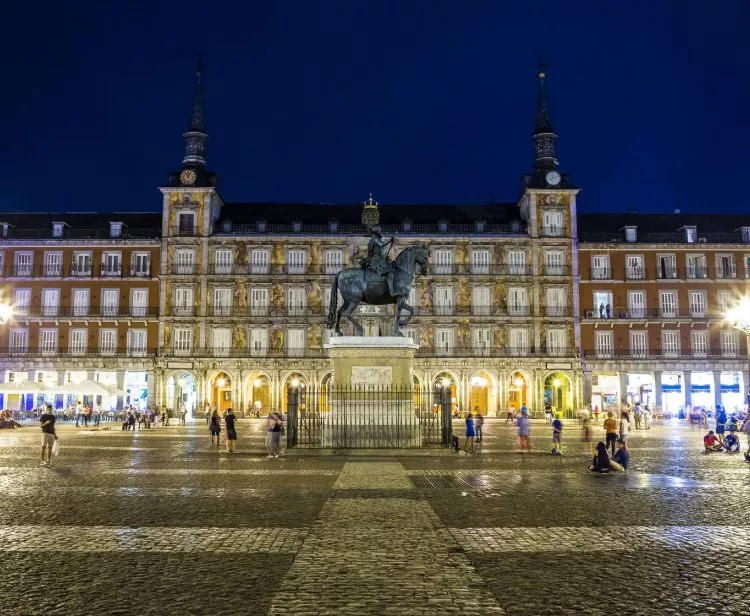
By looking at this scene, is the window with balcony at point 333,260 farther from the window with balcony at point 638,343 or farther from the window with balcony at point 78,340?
the window with balcony at point 638,343

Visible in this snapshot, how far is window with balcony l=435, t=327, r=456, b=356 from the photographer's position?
181 ft

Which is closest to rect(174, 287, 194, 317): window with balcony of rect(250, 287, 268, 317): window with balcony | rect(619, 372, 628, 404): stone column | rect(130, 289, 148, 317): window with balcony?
rect(130, 289, 148, 317): window with balcony

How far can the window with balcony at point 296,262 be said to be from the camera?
56094 mm

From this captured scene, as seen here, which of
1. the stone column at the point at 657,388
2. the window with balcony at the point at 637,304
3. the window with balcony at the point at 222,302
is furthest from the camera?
the window with balcony at the point at 637,304

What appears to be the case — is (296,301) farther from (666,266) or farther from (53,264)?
(666,266)

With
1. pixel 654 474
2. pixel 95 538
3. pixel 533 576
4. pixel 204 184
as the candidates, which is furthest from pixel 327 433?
pixel 204 184

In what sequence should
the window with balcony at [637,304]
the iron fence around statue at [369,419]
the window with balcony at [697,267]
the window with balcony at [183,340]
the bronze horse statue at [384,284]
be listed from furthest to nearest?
the window with balcony at [697,267] < the window with balcony at [637,304] < the window with balcony at [183,340] < the bronze horse statue at [384,284] < the iron fence around statue at [369,419]

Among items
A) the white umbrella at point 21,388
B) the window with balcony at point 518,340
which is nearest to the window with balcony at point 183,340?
the white umbrella at point 21,388

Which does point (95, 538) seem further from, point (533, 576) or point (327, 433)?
point (327, 433)

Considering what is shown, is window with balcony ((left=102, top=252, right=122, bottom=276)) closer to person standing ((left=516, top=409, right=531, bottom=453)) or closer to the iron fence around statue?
the iron fence around statue

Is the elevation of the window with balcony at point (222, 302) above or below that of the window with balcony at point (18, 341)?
above

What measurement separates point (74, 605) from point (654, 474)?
13.1m

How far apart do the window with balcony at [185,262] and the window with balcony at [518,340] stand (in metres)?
25.7

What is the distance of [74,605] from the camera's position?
18.9ft
